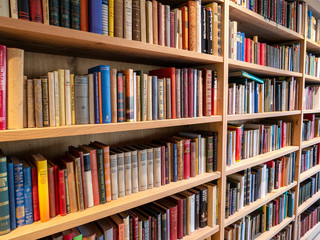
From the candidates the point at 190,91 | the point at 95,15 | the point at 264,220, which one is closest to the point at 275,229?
the point at 264,220

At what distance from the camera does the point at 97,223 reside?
2.97 feet

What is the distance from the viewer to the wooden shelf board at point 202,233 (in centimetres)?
109

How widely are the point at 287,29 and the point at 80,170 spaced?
5.85ft

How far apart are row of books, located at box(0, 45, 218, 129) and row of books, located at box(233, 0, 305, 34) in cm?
65

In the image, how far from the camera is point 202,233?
113cm

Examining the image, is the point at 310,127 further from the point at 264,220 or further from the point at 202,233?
the point at 202,233

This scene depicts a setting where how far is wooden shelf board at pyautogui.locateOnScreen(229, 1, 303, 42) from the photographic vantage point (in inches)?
49.7

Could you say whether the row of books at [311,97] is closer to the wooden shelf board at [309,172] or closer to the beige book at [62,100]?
the wooden shelf board at [309,172]

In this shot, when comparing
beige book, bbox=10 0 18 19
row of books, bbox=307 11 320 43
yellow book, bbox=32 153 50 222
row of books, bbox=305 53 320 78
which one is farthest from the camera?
row of books, bbox=305 53 320 78

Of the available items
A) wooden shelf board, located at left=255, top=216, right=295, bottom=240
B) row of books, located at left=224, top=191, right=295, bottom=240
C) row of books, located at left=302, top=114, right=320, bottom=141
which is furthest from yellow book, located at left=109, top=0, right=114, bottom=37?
row of books, located at left=302, top=114, right=320, bottom=141

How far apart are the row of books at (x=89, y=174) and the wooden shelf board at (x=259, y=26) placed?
799 mm

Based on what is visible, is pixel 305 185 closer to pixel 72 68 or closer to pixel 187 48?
pixel 187 48

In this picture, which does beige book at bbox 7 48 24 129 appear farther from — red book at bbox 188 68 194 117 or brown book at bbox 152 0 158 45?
Result: red book at bbox 188 68 194 117

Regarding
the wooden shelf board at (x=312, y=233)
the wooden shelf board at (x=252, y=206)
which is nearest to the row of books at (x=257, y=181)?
the wooden shelf board at (x=252, y=206)
